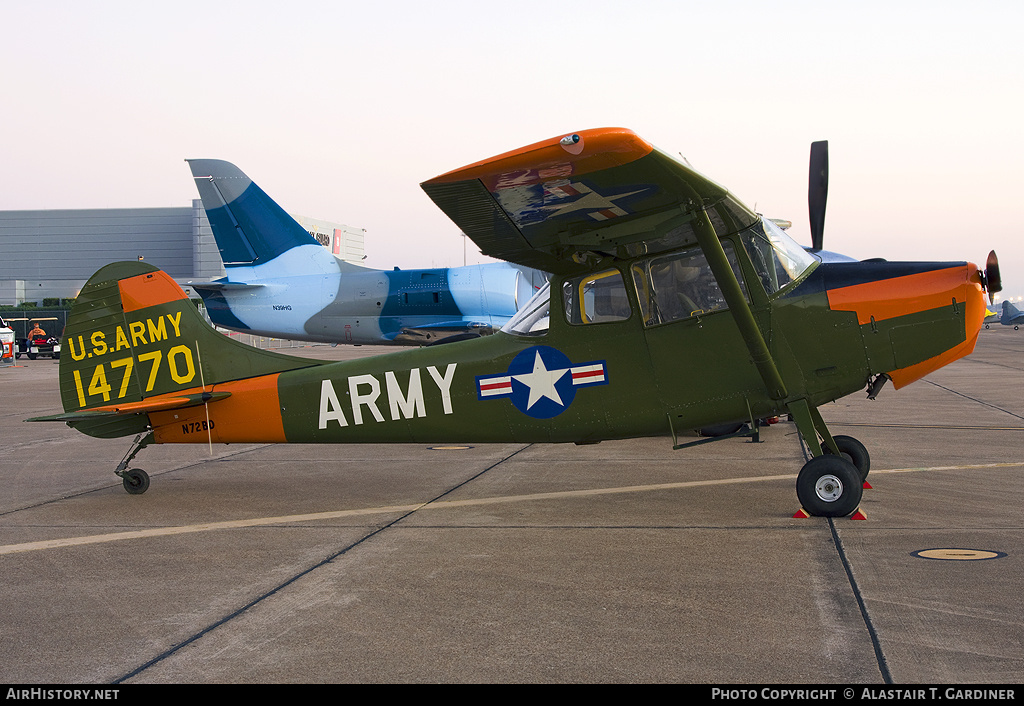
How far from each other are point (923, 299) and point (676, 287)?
184 centimetres

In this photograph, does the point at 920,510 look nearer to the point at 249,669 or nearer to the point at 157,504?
the point at 249,669

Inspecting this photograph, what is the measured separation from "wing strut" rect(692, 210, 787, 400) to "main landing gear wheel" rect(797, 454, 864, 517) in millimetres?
673

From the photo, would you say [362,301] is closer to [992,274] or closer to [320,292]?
[320,292]

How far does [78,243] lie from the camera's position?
91.6 meters

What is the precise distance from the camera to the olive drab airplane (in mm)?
6340

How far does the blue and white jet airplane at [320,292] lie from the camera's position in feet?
70.5

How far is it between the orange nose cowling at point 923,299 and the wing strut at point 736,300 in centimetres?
73

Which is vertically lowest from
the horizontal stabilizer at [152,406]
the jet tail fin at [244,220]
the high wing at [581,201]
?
the horizontal stabilizer at [152,406]

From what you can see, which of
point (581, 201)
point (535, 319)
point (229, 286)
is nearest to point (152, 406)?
point (535, 319)

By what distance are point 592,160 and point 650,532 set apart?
264 centimetres

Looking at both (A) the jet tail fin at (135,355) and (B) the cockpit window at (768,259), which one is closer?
(B) the cockpit window at (768,259)

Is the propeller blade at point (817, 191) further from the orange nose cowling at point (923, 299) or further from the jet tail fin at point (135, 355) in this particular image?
the jet tail fin at point (135, 355)

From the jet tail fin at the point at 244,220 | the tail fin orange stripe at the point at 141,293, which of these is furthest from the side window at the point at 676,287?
the jet tail fin at the point at 244,220

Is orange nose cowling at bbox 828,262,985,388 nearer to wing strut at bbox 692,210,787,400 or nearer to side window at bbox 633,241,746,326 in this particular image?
wing strut at bbox 692,210,787,400
